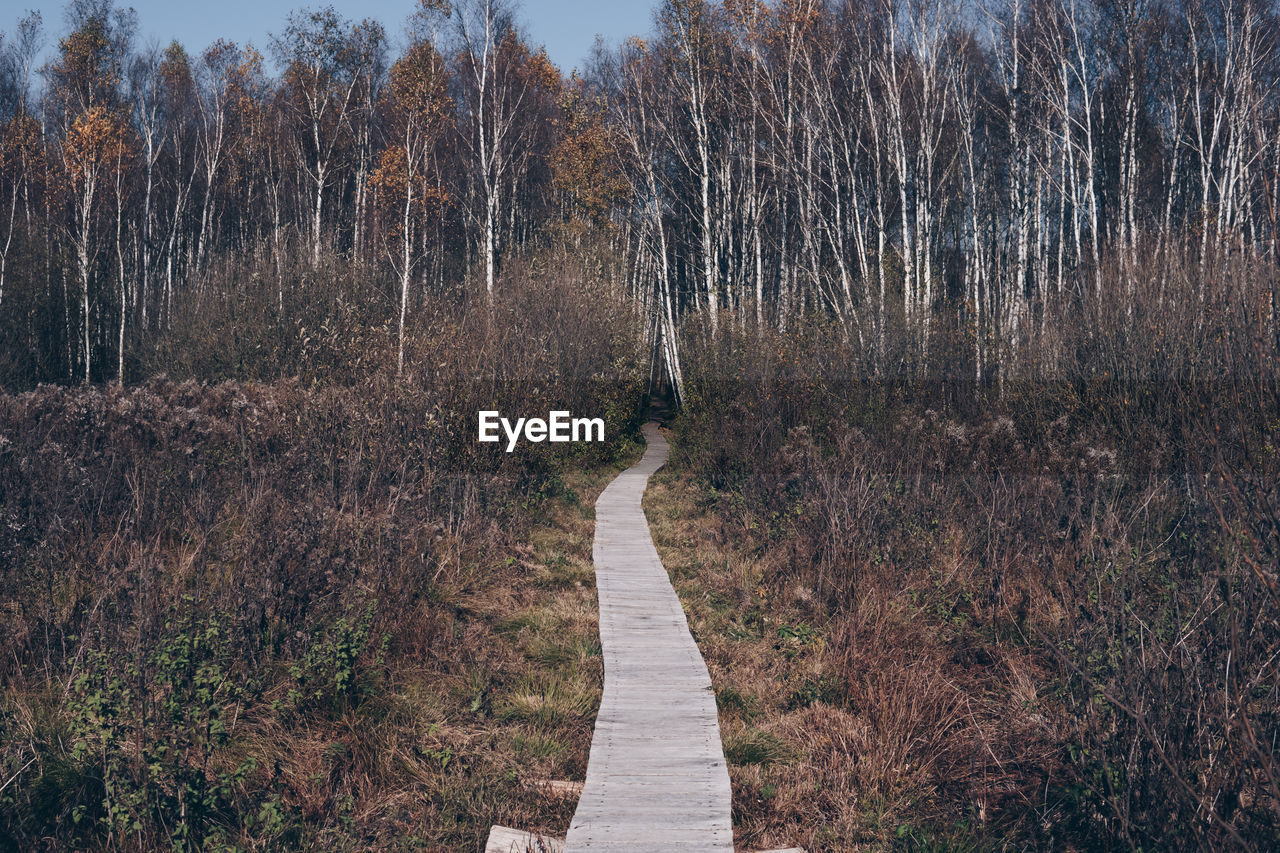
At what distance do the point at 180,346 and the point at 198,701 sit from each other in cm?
1821

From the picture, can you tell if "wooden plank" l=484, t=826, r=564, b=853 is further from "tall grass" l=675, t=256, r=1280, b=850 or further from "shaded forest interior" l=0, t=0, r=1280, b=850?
"tall grass" l=675, t=256, r=1280, b=850

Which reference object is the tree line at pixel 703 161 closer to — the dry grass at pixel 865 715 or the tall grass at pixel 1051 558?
the tall grass at pixel 1051 558

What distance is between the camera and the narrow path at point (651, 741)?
426 centimetres

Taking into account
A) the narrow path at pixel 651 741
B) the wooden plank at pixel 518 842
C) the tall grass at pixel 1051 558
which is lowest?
the wooden plank at pixel 518 842

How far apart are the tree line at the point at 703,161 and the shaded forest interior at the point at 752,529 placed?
328 millimetres

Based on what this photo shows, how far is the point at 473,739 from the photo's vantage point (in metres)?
5.48

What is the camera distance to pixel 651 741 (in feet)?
17.2

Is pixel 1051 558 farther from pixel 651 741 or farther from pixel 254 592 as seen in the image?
pixel 254 592

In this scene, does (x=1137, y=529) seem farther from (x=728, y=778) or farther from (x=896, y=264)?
(x=896, y=264)

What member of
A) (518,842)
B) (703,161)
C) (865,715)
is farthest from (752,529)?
(703,161)

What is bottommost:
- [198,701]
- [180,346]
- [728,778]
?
[728,778]

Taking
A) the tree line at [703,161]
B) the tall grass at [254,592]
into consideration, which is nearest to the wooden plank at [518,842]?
the tall grass at [254,592]

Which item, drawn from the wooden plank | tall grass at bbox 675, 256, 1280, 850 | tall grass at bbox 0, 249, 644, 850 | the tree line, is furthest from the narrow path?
the tree line

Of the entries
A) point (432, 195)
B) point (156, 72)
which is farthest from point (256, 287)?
point (156, 72)
